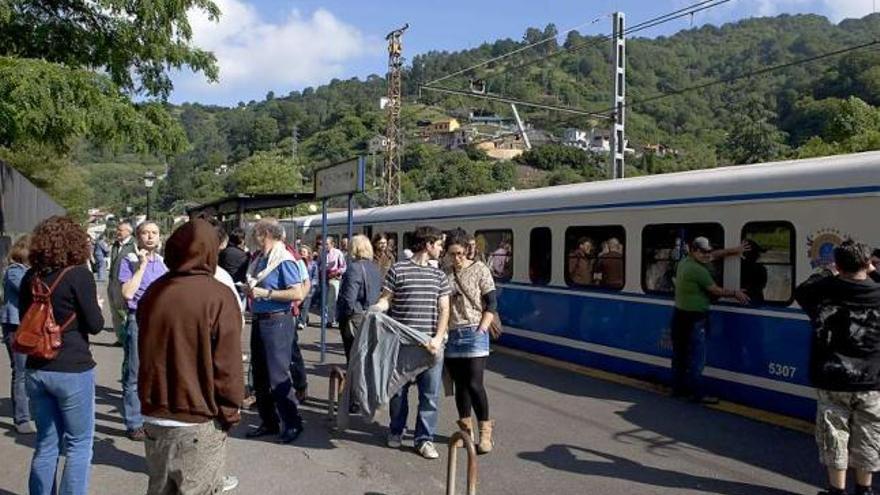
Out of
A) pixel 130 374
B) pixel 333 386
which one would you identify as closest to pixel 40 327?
pixel 130 374

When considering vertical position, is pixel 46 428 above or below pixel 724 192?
below

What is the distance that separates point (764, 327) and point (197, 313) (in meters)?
6.30

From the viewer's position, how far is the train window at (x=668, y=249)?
29.8 feet

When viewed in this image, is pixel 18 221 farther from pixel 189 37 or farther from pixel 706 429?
pixel 706 429

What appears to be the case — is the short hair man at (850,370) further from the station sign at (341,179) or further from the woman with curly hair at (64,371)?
the station sign at (341,179)

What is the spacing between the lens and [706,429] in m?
7.80

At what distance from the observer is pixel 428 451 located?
669cm

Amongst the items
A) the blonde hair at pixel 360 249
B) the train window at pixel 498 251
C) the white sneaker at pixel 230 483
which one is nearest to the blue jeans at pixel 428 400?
the white sneaker at pixel 230 483

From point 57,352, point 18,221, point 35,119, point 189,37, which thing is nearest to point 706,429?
point 57,352

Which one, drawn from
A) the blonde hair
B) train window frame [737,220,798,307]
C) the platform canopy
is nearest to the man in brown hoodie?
the blonde hair

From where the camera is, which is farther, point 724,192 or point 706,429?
point 724,192

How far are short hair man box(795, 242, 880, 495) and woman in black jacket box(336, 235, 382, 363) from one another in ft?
14.0

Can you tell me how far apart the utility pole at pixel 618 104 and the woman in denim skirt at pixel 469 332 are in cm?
1513

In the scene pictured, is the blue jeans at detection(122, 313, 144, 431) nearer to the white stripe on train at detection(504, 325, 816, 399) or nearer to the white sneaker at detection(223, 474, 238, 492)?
the white sneaker at detection(223, 474, 238, 492)
